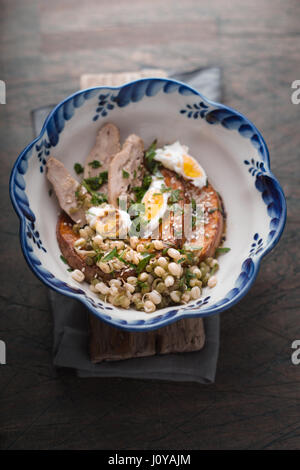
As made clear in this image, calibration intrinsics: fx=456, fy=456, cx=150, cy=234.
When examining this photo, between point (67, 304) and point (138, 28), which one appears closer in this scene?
point (67, 304)

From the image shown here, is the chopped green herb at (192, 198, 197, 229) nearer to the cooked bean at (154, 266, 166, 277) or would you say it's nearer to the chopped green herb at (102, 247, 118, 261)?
the cooked bean at (154, 266, 166, 277)

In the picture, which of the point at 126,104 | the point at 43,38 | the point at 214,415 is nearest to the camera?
the point at 126,104

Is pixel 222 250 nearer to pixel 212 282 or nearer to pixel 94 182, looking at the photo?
pixel 212 282

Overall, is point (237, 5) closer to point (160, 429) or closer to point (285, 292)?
point (285, 292)

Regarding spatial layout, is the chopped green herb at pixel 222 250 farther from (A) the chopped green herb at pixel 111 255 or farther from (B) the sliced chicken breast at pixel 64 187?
(B) the sliced chicken breast at pixel 64 187

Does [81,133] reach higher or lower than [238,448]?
higher

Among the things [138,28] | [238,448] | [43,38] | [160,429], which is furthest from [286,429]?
[43,38]

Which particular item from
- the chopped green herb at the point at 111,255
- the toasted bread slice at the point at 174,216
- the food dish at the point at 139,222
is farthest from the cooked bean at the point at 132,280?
the toasted bread slice at the point at 174,216

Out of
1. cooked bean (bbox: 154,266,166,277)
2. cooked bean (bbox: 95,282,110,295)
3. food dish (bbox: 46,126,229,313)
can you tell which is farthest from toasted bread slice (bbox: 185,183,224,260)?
cooked bean (bbox: 95,282,110,295)
